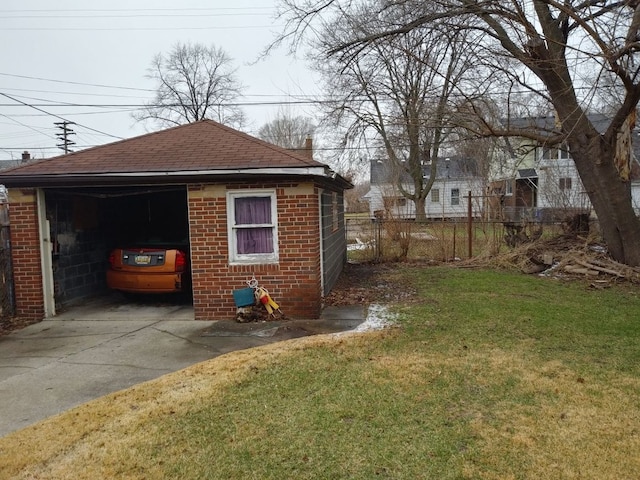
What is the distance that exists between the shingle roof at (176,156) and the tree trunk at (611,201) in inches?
295

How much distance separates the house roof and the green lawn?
2.68m

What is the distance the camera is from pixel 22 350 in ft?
19.9

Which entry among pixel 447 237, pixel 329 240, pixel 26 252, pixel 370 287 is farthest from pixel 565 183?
pixel 26 252

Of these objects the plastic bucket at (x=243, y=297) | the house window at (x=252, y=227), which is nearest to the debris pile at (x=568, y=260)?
the house window at (x=252, y=227)

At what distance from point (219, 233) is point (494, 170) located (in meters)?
28.5

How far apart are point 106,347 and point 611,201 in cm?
1105

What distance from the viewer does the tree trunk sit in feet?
36.0

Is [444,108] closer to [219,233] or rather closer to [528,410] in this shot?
[219,233]

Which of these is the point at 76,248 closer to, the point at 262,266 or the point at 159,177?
the point at 159,177

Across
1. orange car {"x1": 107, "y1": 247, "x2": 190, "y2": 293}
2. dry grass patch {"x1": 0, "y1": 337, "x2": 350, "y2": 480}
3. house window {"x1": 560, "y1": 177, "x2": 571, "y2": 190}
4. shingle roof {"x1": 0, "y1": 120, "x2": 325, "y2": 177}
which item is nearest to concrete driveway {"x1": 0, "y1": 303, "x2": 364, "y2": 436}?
dry grass patch {"x1": 0, "y1": 337, "x2": 350, "y2": 480}

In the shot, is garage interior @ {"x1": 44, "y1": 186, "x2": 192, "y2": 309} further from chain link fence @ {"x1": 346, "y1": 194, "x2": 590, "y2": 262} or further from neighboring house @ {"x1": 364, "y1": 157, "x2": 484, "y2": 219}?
neighboring house @ {"x1": 364, "y1": 157, "x2": 484, "y2": 219}

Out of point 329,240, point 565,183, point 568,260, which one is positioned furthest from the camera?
point 565,183

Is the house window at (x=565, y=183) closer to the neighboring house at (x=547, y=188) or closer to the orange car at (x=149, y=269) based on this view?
the neighboring house at (x=547, y=188)

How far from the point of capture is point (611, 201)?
11.2 m
